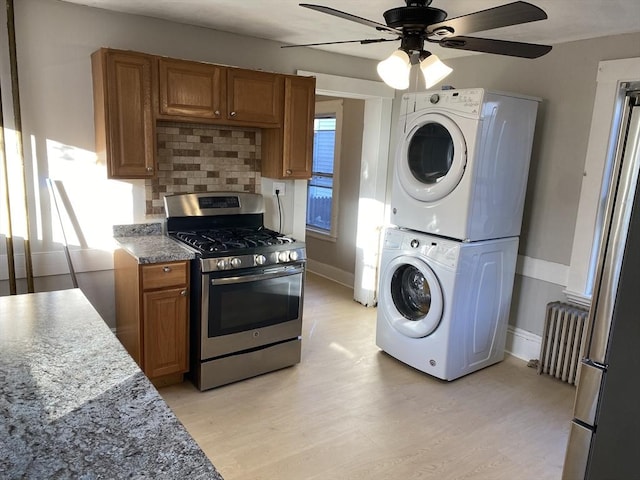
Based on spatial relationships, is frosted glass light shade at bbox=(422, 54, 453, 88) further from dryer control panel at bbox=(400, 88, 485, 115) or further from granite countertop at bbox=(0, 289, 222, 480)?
granite countertop at bbox=(0, 289, 222, 480)

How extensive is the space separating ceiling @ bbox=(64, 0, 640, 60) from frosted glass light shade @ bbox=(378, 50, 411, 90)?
0.73m

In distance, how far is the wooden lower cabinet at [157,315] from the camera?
8.98 feet

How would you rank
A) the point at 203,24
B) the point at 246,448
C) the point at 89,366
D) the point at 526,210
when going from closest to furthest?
the point at 89,366, the point at 246,448, the point at 203,24, the point at 526,210

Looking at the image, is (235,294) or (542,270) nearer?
(235,294)

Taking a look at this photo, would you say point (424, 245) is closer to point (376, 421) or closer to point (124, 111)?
point (376, 421)

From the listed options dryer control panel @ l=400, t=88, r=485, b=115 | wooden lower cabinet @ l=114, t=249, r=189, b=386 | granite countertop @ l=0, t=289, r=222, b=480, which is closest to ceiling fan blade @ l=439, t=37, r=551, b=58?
dryer control panel @ l=400, t=88, r=485, b=115

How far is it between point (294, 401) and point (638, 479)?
1852mm

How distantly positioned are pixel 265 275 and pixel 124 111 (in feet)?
4.22

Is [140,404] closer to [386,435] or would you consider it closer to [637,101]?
[637,101]

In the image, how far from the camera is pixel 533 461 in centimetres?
245

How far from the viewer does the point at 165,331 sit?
2.83m

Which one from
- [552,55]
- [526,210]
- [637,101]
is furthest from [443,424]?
[552,55]

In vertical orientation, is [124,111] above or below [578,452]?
above

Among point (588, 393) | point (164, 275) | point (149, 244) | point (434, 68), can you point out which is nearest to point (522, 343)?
point (588, 393)
